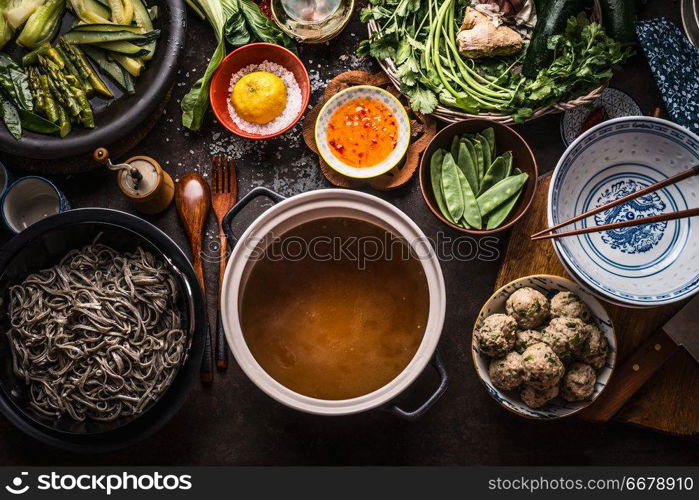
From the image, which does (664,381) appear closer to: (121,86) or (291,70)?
(291,70)

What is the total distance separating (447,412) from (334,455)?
18.5 inches

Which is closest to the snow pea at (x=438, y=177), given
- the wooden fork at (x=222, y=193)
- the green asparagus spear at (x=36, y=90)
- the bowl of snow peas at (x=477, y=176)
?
the bowl of snow peas at (x=477, y=176)

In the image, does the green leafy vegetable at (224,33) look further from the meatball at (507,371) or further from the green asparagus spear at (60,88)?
the meatball at (507,371)

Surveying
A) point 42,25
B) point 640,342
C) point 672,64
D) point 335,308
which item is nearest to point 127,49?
point 42,25

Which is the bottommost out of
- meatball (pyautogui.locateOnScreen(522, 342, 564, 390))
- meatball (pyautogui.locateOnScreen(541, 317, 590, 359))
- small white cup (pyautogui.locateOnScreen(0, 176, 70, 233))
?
meatball (pyautogui.locateOnScreen(522, 342, 564, 390))

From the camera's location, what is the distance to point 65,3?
2.43m

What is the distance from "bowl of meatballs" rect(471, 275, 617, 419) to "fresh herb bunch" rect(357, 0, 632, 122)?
0.67 m

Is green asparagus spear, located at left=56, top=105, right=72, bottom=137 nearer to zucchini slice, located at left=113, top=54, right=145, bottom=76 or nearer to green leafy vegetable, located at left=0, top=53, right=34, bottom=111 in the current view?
green leafy vegetable, located at left=0, top=53, right=34, bottom=111

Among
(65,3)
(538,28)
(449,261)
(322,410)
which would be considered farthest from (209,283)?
(538,28)

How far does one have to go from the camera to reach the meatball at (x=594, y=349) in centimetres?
211

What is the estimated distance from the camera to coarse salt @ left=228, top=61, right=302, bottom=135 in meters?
2.43

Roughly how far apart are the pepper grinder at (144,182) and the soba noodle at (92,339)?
29cm

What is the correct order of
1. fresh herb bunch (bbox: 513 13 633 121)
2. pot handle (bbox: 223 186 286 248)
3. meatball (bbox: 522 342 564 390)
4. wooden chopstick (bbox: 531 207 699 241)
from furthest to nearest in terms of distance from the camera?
fresh herb bunch (bbox: 513 13 633 121)
pot handle (bbox: 223 186 286 248)
meatball (bbox: 522 342 564 390)
wooden chopstick (bbox: 531 207 699 241)

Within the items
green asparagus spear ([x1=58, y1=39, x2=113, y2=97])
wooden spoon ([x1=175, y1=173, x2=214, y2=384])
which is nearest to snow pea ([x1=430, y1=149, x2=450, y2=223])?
wooden spoon ([x1=175, y1=173, x2=214, y2=384])
